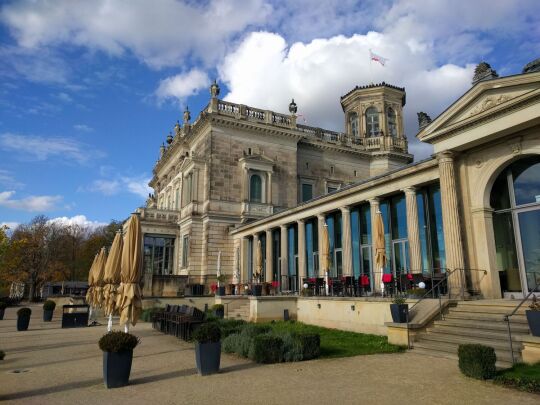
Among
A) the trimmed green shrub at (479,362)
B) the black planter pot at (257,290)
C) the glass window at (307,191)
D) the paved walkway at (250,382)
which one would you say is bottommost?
the paved walkway at (250,382)

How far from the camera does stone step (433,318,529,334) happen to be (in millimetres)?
9288

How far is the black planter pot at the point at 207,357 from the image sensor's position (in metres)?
8.38

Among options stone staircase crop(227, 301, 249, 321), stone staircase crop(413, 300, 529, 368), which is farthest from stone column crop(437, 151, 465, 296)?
stone staircase crop(227, 301, 249, 321)

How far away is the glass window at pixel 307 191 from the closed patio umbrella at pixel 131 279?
25.6 metres

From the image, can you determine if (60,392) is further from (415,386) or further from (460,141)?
(460,141)

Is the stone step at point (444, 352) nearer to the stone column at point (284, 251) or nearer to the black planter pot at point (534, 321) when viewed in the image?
the black planter pot at point (534, 321)

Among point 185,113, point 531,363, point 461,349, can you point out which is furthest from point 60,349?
point 185,113

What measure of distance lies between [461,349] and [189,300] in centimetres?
1985

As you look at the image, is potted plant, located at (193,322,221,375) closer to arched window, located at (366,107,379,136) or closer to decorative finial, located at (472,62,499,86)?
decorative finial, located at (472,62,499,86)

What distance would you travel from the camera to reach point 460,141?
13797 millimetres

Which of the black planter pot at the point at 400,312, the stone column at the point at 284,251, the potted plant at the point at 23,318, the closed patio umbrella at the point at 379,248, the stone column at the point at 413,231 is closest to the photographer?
the black planter pot at the point at 400,312

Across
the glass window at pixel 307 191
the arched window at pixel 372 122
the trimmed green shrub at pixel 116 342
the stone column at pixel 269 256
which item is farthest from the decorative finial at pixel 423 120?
the arched window at pixel 372 122

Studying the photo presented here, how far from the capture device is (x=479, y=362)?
746cm

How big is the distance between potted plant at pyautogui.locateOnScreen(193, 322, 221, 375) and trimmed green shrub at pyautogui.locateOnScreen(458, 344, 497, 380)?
505 cm
